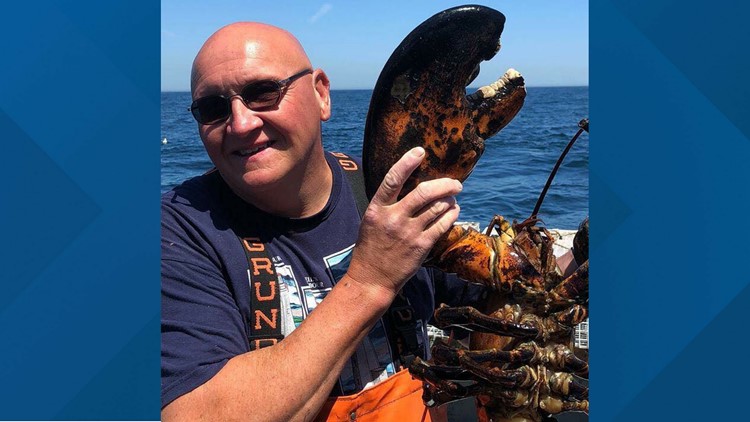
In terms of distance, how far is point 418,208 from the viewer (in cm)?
219

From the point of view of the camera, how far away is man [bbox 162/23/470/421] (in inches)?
85.7

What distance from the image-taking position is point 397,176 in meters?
2.16

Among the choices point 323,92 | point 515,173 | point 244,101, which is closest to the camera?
point 244,101

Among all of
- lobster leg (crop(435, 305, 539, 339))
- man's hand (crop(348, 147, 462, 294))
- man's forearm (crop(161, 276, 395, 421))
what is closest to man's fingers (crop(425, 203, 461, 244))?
man's hand (crop(348, 147, 462, 294))

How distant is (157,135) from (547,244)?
160cm

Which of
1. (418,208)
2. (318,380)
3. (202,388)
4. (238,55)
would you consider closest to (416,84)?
(418,208)

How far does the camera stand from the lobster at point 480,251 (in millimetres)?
2189

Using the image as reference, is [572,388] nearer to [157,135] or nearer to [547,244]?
[547,244]

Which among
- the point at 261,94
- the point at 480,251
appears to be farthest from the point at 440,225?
the point at 261,94

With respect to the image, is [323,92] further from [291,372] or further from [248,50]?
[291,372]

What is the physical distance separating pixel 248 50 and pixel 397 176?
0.88 m

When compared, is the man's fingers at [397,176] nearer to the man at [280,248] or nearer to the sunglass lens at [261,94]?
the man at [280,248]

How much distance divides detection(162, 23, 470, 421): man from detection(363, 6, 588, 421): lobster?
0.43ft

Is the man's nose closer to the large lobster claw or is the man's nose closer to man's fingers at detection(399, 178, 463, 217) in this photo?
the large lobster claw
